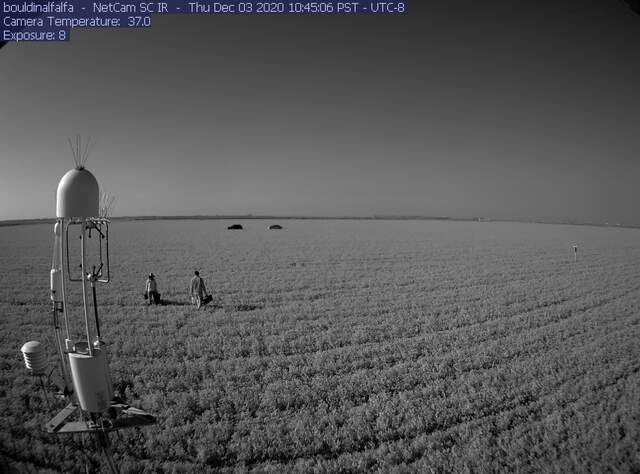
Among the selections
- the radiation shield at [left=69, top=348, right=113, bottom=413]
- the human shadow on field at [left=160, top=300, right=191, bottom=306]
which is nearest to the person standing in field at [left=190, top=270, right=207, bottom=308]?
the human shadow on field at [left=160, top=300, right=191, bottom=306]

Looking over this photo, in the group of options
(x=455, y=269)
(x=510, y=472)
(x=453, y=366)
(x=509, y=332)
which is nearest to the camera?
(x=510, y=472)

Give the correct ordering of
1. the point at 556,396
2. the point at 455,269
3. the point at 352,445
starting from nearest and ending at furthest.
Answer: the point at 352,445, the point at 556,396, the point at 455,269

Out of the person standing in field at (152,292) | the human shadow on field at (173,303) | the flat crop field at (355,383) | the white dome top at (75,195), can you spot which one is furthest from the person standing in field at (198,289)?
the white dome top at (75,195)

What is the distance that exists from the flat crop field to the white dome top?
3.24 m

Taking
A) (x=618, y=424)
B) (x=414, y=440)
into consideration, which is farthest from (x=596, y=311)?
(x=414, y=440)

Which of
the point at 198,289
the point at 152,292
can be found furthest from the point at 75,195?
the point at 152,292

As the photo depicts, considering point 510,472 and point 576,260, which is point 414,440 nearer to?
point 510,472

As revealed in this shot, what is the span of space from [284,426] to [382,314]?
686 centimetres

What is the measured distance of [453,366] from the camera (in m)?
7.27

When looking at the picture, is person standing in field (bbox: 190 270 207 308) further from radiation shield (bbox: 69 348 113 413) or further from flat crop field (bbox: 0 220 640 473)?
radiation shield (bbox: 69 348 113 413)

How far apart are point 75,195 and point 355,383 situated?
5527 mm

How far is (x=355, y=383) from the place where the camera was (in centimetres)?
652

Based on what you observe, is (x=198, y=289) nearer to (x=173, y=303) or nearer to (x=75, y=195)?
(x=173, y=303)

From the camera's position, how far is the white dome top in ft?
13.2
